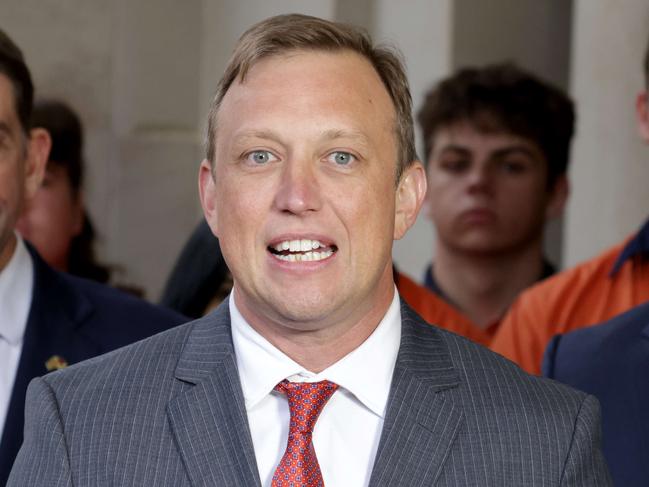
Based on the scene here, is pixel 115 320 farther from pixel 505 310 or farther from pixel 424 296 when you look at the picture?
pixel 505 310

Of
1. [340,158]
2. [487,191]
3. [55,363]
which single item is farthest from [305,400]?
[487,191]

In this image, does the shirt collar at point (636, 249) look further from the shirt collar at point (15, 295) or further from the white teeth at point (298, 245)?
the white teeth at point (298, 245)

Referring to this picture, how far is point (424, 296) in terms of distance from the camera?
4.75m

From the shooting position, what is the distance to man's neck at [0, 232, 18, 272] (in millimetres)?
3615

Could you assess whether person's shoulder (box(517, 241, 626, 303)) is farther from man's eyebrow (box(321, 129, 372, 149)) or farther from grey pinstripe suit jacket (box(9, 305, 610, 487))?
man's eyebrow (box(321, 129, 372, 149))

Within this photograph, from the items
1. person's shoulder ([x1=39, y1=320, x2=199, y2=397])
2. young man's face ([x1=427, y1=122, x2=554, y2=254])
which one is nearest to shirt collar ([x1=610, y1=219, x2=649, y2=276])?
young man's face ([x1=427, y1=122, x2=554, y2=254])

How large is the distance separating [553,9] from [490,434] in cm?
431

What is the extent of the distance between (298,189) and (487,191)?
2.50 meters

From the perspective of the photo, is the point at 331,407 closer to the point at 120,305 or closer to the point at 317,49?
the point at 317,49

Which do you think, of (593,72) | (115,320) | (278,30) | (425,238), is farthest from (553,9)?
(278,30)

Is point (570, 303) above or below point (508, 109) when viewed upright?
below

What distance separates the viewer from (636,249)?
4.20m

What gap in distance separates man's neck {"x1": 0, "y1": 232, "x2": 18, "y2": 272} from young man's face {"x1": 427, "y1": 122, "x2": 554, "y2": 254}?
71.2 inches

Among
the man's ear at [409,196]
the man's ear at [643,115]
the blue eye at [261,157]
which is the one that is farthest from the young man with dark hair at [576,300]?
the blue eye at [261,157]
